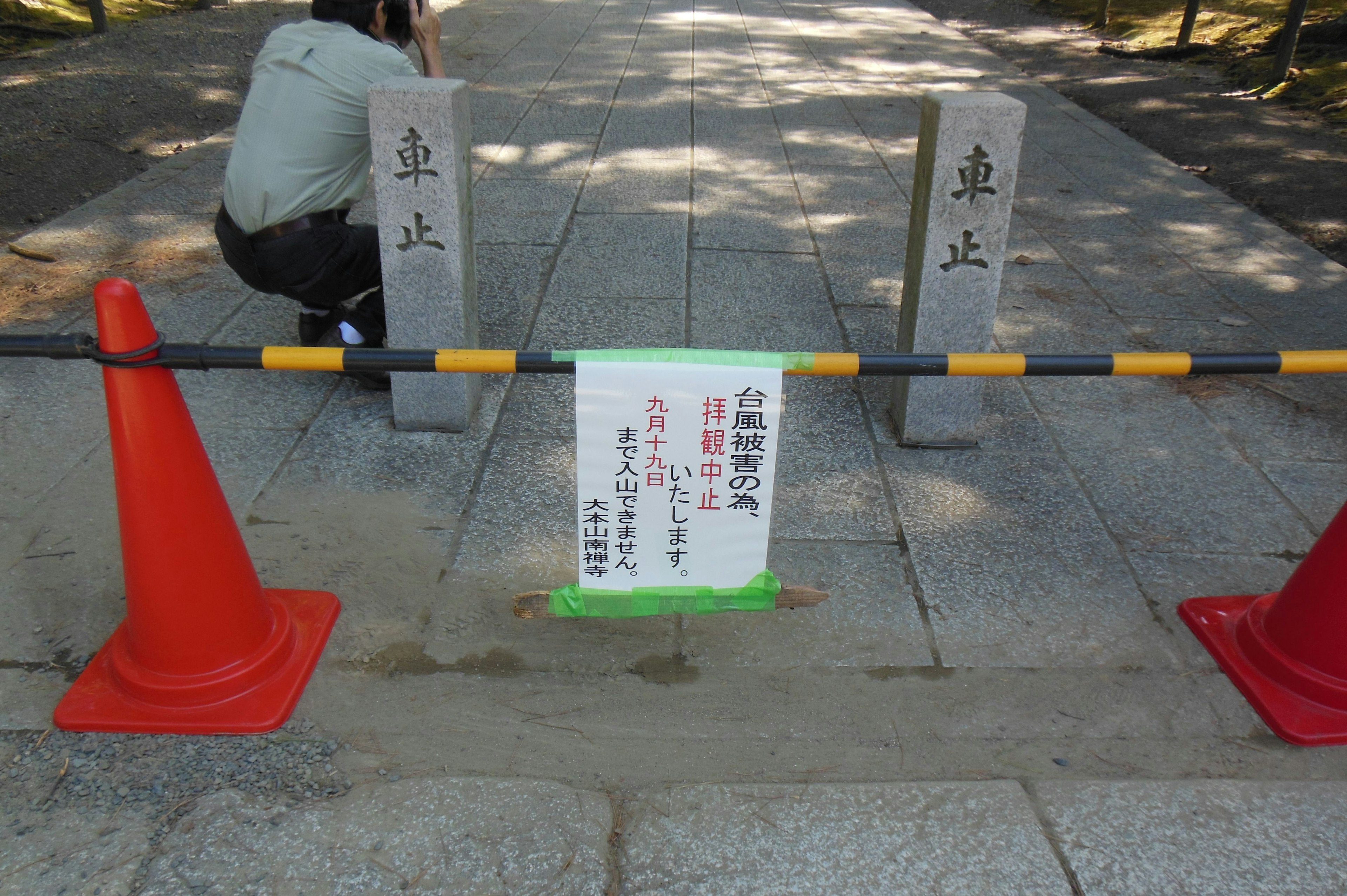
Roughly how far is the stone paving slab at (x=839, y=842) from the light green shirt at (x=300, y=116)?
2.66 metres

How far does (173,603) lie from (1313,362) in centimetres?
307

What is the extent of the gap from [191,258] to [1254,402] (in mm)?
5473

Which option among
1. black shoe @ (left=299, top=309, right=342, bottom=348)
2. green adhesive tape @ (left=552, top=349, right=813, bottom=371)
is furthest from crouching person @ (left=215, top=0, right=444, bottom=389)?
green adhesive tape @ (left=552, top=349, right=813, bottom=371)

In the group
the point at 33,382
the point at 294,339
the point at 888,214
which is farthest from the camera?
the point at 888,214

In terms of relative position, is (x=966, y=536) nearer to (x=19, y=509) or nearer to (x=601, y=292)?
(x=601, y=292)

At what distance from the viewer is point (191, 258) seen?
525cm

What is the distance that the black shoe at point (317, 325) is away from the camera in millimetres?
4133

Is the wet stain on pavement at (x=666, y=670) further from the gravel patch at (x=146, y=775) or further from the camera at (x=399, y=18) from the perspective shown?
the camera at (x=399, y=18)

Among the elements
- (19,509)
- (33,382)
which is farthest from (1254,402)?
(33,382)

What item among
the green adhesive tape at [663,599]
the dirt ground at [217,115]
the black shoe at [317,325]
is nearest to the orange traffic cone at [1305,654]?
the green adhesive tape at [663,599]

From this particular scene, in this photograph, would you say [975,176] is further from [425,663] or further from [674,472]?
[425,663]

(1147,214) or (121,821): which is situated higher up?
(1147,214)

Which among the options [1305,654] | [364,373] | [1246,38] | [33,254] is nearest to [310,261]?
[364,373]

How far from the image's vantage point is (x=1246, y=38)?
11.2 m
